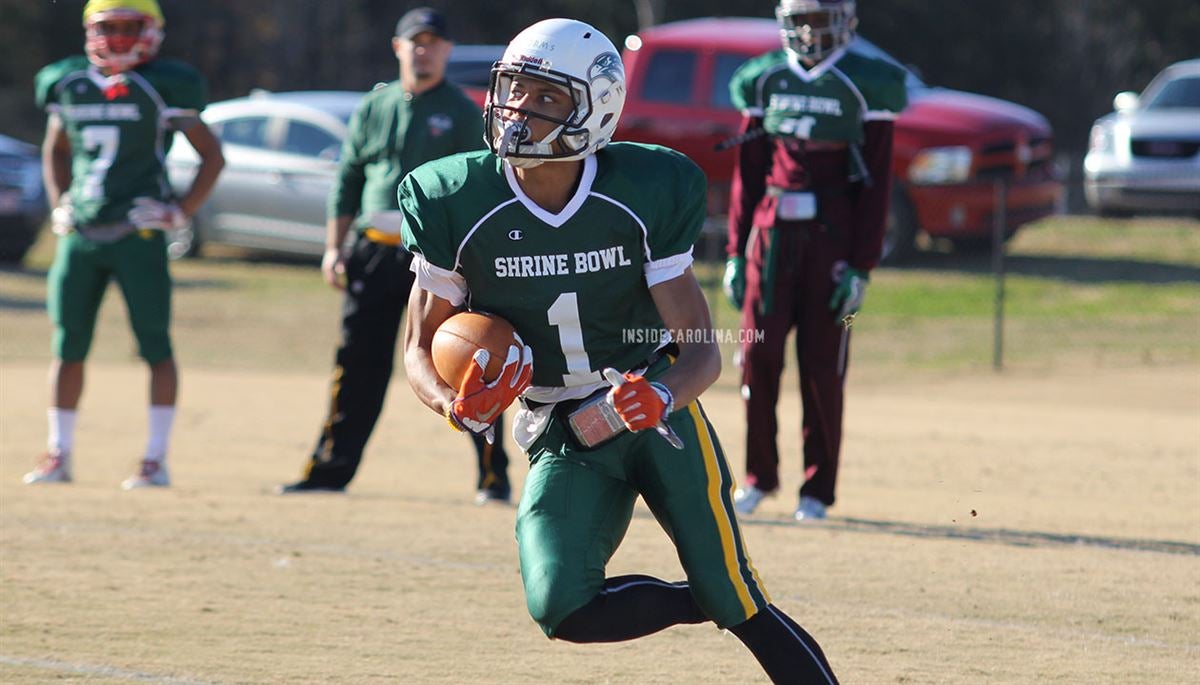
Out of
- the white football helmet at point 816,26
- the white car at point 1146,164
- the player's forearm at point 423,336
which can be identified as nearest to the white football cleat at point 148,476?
the white football helmet at point 816,26

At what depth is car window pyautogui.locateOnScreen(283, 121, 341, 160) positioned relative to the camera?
17516mm

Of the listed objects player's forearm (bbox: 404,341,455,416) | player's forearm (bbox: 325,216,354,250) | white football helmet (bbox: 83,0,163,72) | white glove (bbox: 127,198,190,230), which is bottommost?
player's forearm (bbox: 325,216,354,250)

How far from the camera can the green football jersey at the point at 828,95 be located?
7484 mm

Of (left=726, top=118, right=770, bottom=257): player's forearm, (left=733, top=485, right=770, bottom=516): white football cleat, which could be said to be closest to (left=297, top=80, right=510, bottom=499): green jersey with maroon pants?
(left=733, top=485, right=770, bottom=516): white football cleat

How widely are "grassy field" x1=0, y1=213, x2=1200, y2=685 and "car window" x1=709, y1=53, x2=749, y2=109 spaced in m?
3.77

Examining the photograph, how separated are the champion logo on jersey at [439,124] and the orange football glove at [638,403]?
376 centimetres

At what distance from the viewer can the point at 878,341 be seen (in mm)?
14477

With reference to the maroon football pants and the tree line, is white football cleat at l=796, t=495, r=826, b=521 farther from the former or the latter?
the tree line

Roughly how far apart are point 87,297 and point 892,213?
935cm

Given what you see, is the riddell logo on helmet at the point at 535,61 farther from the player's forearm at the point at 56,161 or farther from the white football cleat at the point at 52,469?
the white football cleat at the point at 52,469

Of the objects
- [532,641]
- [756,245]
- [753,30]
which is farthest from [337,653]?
[753,30]

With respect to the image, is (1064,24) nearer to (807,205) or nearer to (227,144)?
(227,144)

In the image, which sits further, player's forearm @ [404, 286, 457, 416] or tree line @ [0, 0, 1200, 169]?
tree line @ [0, 0, 1200, 169]

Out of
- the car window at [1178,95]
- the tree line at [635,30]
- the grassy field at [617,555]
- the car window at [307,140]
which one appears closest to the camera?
the grassy field at [617,555]
